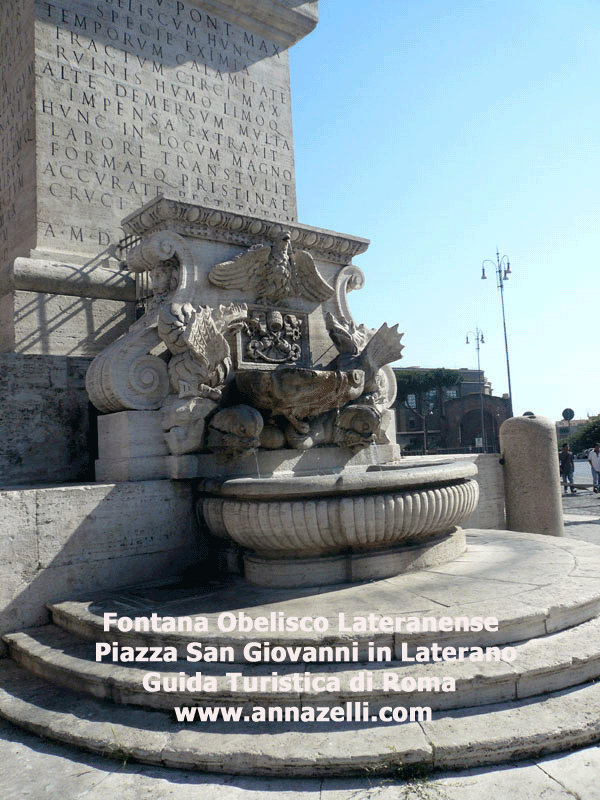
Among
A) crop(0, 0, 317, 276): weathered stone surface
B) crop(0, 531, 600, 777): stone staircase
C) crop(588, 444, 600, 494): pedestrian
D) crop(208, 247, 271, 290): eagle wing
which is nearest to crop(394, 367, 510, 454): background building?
crop(588, 444, 600, 494): pedestrian

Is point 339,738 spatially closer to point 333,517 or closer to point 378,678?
point 378,678

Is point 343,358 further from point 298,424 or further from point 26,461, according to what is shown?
point 26,461

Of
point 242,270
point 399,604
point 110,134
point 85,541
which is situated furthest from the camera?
point 110,134

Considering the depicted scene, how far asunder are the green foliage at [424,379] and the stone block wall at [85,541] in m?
46.5

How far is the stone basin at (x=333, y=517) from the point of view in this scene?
160 inches

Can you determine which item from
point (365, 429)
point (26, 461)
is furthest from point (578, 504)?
point (26, 461)

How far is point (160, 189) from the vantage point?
299 inches

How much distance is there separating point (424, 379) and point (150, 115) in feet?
151

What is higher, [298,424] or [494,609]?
[298,424]

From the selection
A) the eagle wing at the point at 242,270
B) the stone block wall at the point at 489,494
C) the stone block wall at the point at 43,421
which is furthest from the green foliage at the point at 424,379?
the stone block wall at the point at 43,421

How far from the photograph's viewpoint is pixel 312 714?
2.88m

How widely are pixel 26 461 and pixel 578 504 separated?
443 inches

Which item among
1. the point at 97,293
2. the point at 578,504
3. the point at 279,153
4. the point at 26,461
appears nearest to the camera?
the point at 26,461

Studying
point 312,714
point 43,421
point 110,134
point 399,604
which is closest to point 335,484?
point 399,604
